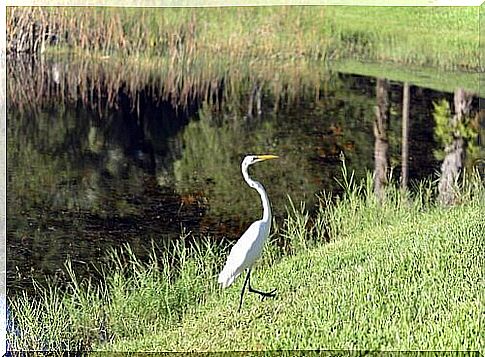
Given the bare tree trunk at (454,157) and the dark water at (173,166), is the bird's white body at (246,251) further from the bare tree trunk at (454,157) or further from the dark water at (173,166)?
the bare tree trunk at (454,157)

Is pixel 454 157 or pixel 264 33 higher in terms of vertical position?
pixel 264 33

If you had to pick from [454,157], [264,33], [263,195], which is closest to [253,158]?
[263,195]

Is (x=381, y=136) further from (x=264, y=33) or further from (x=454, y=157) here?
(x=264, y=33)

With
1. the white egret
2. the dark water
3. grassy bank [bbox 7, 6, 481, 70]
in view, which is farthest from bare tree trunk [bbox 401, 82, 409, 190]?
the white egret

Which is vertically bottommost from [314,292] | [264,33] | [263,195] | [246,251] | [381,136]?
[314,292]

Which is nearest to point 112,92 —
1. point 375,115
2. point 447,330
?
point 375,115

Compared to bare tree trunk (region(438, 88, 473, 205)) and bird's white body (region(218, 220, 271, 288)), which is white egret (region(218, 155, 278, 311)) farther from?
bare tree trunk (region(438, 88, 473, 205))

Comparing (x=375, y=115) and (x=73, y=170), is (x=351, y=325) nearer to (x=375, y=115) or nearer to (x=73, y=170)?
(x=375, y=115)

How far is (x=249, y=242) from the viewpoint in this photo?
17.6ft

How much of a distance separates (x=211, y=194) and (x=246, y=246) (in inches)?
10.5

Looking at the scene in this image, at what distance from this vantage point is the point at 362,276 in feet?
17.5

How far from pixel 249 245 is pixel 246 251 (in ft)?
0.09

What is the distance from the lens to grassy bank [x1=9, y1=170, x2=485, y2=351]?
5.28 metres

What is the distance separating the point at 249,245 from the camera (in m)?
5.36
